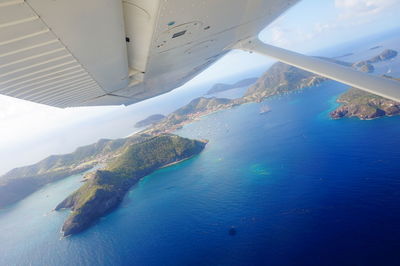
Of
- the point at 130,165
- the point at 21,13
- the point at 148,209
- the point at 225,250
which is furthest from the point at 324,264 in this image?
the point at 130,165

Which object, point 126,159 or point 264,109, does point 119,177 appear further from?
point 264,109

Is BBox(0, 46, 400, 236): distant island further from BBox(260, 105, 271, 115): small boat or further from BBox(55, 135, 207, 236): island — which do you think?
BBox(260, 105, 271, 115): small boat

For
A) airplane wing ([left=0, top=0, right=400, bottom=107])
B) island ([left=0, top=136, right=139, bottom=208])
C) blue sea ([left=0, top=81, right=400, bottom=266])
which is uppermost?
airplane wing ([left=0, top=0, right=400, bottom=107])

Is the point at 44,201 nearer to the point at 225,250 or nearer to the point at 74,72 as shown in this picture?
the point at 225,250

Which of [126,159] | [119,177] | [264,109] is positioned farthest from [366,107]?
[126,159]

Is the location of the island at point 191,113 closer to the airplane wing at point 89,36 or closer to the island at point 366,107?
the island at point 366,107

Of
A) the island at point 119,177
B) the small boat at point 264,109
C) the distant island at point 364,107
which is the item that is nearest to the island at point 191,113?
the small boat at point 264,109

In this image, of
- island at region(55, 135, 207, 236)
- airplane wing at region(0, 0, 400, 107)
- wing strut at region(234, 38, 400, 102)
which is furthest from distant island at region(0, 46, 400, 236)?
wing strut at region(234, 38, 400, 102)
